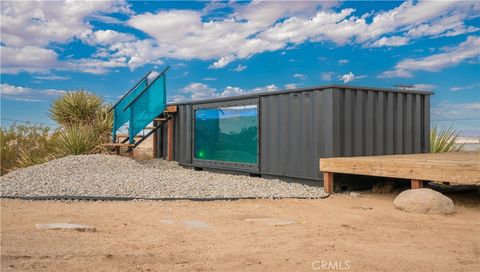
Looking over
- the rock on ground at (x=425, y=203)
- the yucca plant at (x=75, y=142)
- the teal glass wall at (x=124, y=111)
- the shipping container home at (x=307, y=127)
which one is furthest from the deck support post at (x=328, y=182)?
the yucca plant at (x=75, y=142)

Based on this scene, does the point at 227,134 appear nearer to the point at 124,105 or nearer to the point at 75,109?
the point at 124,105

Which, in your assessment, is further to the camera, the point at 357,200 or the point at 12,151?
the point at 12,151

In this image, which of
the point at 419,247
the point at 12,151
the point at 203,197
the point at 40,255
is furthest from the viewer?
the point at 12,151

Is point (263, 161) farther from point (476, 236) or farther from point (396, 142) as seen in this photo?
point (476, 236)

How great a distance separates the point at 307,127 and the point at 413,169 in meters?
2.49

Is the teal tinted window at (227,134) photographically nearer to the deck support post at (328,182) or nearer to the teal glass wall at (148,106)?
the teal glass wall at (148,106)

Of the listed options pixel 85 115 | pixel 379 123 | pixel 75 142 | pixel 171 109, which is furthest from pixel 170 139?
pixel 379 123

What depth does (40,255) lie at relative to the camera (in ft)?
11.3

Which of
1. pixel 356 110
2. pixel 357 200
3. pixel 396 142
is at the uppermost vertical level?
pixel 356 110

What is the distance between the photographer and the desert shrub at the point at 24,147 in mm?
13039

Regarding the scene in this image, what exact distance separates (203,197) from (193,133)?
5518 millimetres

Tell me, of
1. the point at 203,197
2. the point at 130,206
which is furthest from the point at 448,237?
the point at 130,206

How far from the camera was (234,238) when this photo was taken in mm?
4227

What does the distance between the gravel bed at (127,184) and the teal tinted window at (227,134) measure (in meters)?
0.63
